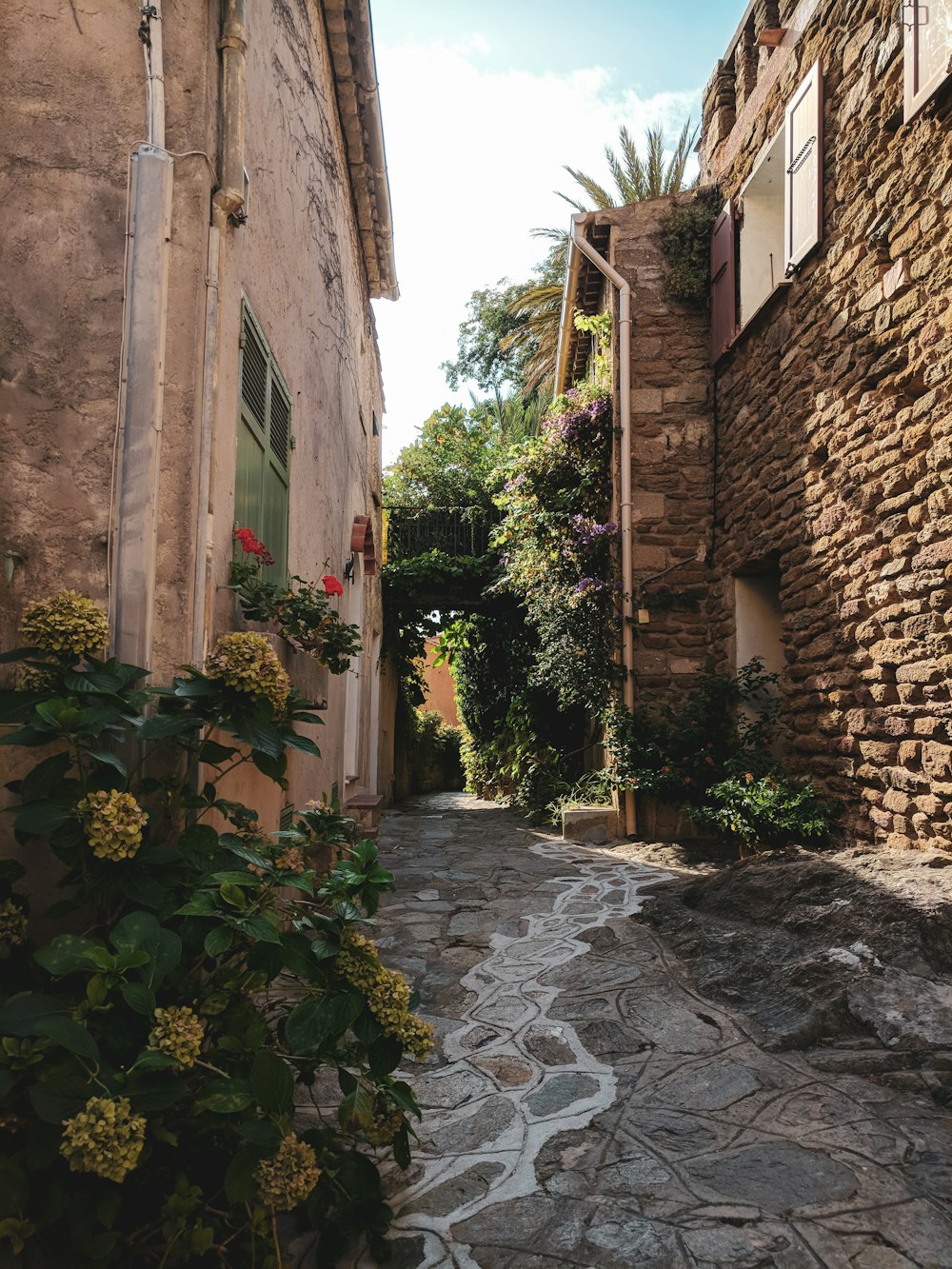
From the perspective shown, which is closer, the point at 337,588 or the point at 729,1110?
the point at 729,1110

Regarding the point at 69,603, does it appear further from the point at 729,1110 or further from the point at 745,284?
the point at 745,284

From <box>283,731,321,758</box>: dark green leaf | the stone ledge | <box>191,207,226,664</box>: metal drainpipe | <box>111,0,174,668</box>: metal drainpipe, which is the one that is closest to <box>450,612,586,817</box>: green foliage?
the stone ledge

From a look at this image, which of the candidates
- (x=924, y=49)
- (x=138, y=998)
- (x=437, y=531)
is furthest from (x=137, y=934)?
(x=437, y=531)

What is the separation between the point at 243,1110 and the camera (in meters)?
1.88

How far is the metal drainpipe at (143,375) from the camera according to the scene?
258 cm

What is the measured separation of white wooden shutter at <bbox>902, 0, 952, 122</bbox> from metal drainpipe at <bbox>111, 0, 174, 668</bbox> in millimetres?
3993

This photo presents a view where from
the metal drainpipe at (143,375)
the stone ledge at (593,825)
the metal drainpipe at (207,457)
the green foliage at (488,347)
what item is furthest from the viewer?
the green foliage at (488,347)

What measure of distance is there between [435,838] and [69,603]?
694cm

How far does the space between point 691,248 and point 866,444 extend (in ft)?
12.7

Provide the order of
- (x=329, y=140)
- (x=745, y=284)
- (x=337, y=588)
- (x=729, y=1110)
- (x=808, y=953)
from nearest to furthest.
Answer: (x=729, y=1110) → (x=808, y=953) → (x=337, y=588) → (x=329, y=140) → (x=745, y=284)

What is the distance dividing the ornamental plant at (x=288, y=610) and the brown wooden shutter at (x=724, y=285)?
558 centimetres

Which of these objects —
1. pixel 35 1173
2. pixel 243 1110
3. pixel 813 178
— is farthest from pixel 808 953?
pixel 813 178

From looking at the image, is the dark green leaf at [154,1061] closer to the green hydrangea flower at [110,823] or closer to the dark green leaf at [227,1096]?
the dark green leaf at [227,1096]

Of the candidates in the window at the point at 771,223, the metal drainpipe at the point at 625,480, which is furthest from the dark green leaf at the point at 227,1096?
the metal drainpipe at the point at 625,480
